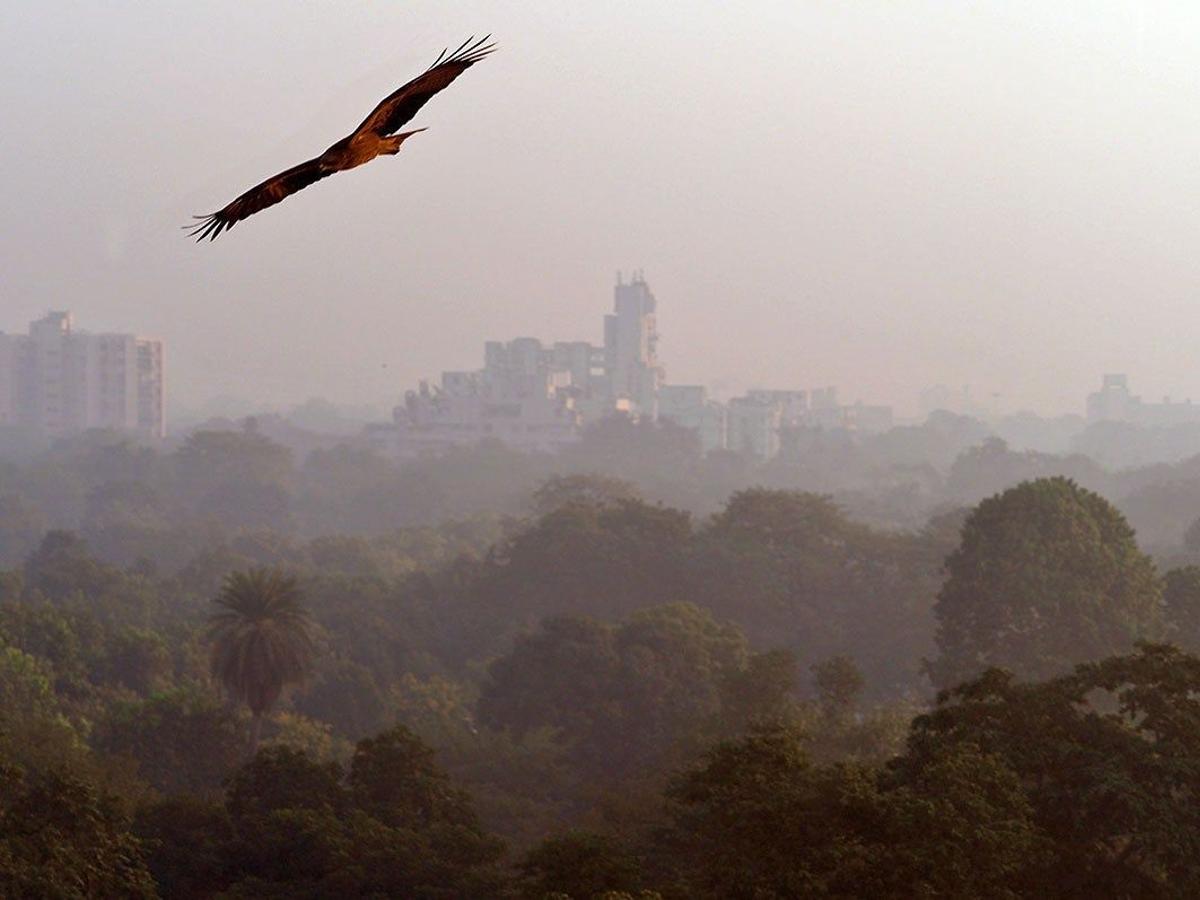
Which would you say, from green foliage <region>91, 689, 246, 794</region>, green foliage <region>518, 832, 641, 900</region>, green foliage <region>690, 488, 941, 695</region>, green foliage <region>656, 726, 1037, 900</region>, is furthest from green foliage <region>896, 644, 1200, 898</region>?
green foliage <region>690, 488, 941, 695</region>

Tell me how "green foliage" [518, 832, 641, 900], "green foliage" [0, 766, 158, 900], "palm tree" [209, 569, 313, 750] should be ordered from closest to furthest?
"green foliage" [518, 832, 641, 900]
"green foliage" [0, 766, 158, 900]
"palm tree" [209, 569, 313, 750]

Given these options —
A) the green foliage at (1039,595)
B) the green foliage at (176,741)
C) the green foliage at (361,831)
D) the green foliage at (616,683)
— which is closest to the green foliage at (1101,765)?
the green foliage at (361,831)

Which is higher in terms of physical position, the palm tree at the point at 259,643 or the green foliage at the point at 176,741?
the palm tree at the point at 259,643

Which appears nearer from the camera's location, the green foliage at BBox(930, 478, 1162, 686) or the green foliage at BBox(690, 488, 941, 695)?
the green foliage at BBox(930, 478, 1162, 686)

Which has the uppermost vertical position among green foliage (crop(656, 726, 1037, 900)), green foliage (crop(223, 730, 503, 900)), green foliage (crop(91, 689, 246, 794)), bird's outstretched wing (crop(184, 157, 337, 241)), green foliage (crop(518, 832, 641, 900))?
bird's outstretched wing (crop(184, 157, 337, 241))

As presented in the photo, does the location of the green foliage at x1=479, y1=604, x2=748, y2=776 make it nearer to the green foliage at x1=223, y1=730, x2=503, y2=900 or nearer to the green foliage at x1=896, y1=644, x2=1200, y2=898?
the green foliage at x1=223, y1=730, x2=503, y2=900

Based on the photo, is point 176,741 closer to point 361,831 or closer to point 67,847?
point 361,831

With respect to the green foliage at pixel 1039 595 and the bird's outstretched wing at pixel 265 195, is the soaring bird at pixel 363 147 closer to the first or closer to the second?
the bird's outstretched wing at pixel 265 195
